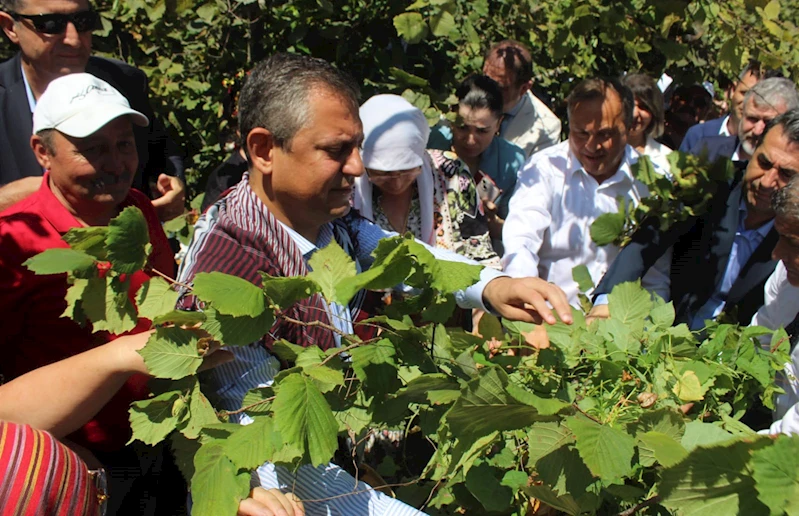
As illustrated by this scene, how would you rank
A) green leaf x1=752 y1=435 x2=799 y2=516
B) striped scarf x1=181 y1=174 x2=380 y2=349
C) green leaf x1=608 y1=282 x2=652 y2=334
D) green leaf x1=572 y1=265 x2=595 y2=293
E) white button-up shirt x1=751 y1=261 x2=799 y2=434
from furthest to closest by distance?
green leaf x1=572 y1=265 x2=595 y2=293
white button-up shirt x1=751 y1=261 x2=799 y2=434
green leaf x1=608 y1=282 x2=652 y2=334
striped scarf x1=181 y1=174 x2=380 y2=349
green leaf x1=752 y1=435 x2=799 y2=516

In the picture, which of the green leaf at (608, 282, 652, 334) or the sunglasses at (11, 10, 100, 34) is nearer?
the green leaf at (608, 282, 652, 334)

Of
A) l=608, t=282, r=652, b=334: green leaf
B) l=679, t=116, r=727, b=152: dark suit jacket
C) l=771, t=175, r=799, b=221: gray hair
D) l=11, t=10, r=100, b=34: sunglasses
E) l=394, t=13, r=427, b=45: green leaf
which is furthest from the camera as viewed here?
l=679, t=116, r=727, b=152: dark suit jacket

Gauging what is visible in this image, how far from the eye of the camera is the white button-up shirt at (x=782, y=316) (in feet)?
6.45

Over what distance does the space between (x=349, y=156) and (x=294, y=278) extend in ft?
1.82

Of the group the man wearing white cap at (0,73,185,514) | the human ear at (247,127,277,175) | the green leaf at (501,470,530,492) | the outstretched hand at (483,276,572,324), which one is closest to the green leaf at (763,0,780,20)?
the outstretched hand at (483,276,572,324)

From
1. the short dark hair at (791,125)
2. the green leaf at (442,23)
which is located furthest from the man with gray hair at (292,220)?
the short dark hair at (791,125)

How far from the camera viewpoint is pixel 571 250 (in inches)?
126

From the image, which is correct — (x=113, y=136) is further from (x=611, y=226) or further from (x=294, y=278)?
(x=611, y=226)

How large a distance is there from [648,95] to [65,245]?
3575 mm

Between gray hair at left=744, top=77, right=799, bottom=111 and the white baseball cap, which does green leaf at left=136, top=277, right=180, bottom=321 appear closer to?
the white baseball cap

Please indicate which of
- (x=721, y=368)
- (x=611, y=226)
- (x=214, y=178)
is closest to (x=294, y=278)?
(x=721, y=368)

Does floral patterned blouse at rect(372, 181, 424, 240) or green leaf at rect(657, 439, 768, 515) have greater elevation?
green leaf at rect(657, 439, 768, 515)

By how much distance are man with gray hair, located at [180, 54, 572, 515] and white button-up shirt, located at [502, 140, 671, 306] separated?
52.0 inches

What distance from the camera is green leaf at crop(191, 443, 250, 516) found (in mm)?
1192
